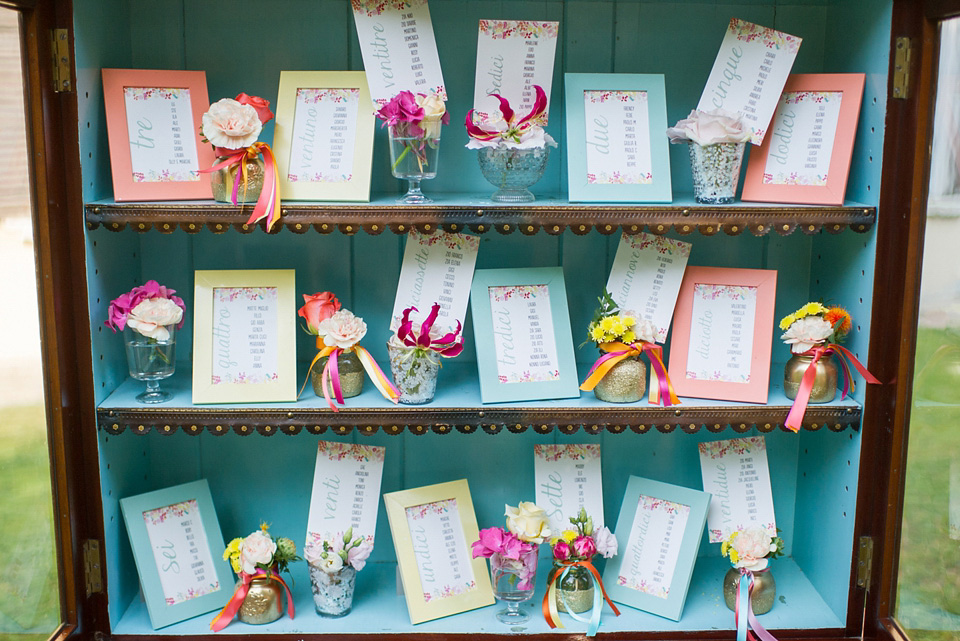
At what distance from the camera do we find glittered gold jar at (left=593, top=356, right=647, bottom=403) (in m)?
1.90

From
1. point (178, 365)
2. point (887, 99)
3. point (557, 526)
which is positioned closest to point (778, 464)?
point (557, 526)

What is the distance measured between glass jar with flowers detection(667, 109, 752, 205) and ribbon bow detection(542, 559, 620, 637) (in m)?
0.84

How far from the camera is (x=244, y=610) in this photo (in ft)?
6.41

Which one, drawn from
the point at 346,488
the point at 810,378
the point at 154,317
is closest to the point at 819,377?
the point at 810,378

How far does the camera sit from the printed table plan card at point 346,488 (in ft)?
6.65

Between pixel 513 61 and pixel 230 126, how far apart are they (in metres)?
0.61

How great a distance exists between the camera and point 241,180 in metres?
1.81

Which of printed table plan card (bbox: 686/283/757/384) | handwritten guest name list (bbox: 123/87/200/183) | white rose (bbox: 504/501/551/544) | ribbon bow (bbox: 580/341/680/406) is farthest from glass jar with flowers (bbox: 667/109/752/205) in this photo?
handwritten guest name list (bbox: 123/87/200/183)

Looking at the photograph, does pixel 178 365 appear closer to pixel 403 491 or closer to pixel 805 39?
pixel 403 491

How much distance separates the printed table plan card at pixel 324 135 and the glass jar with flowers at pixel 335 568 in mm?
784

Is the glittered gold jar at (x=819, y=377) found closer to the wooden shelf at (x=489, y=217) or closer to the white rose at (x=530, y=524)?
the wooden shelf at (x=489, y=217)

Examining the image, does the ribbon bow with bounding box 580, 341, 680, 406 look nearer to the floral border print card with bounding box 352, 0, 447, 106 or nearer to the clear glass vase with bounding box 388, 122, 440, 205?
the clear glass vase with bounding box 388, 122, 440, 205

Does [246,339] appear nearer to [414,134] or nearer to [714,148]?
[414,134]

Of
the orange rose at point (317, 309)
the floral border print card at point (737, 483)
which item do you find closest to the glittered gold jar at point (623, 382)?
the floral border print card at point (737, 483)
